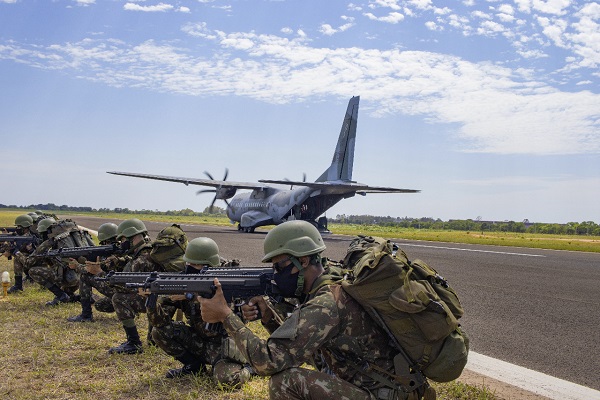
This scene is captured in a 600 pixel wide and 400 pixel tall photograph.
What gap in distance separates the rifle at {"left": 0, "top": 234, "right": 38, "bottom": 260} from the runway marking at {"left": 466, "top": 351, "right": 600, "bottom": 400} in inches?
428

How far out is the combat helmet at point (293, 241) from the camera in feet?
14.6

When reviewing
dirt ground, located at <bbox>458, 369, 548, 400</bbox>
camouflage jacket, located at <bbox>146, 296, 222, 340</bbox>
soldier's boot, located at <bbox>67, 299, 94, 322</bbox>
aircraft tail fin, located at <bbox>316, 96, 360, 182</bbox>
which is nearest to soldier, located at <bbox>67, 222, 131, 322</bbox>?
soldier's boot, located at <bbox>67, 299, 94, 322</bbox>

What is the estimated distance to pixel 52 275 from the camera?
11.4 meters

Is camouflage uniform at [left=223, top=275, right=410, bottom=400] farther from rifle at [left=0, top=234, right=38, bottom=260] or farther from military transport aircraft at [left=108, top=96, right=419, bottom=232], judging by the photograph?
military transport aircraft at [left=108, top=96, right=419, bottom=232]

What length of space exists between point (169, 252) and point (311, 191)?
31857 millimetres

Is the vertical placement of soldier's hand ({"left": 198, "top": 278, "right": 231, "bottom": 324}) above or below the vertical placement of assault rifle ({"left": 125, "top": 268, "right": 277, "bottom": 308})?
below

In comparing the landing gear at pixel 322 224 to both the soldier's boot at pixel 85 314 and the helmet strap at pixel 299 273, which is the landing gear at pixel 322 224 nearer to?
the soldier's boot at pixel 85 314

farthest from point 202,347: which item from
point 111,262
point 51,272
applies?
point 51,272

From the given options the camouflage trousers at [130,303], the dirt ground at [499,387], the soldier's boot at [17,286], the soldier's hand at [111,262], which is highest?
the soldier's hand at [111,262]

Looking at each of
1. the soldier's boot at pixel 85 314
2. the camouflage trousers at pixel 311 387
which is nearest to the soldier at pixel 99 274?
the soldier's boot at pixel 85 314

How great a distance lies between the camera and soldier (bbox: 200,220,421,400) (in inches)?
155

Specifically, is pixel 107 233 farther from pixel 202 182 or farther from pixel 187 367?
pixel 202 182

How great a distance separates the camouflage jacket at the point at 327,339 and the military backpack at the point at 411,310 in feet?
0.38

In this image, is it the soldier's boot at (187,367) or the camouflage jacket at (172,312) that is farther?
the camouflage jacket at (172,312)
